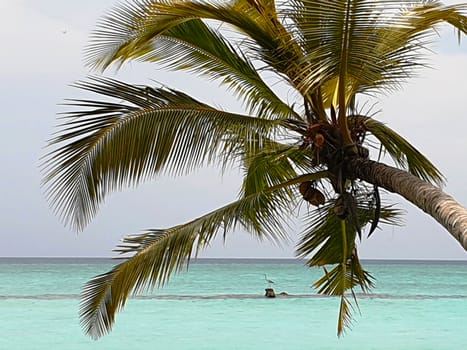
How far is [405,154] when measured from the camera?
298 inches

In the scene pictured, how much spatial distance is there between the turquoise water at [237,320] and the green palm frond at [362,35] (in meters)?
15.6

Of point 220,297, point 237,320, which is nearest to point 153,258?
point 237,320

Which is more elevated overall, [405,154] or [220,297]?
[405,154]

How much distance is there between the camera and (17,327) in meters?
24.5

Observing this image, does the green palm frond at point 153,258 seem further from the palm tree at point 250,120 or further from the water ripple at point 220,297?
the water ripple at point 220,297

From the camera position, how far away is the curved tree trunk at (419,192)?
4789 millimetres

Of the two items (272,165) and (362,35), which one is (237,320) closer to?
(272,165)

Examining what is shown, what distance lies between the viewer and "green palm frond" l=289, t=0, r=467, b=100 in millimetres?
5379

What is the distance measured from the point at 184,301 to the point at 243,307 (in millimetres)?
2929

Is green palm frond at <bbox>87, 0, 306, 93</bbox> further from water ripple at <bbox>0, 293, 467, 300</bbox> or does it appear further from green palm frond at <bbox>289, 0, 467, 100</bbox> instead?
water ripple at <bbox>0, 293, 467, 300</bbox>

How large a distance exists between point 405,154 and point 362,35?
2.27m

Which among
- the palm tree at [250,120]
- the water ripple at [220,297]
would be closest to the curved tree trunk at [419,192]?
the palm tree at [250,120]

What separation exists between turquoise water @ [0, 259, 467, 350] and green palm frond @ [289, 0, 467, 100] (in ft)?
51.3

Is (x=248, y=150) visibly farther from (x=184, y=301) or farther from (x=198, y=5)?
(x=184, y=301)
